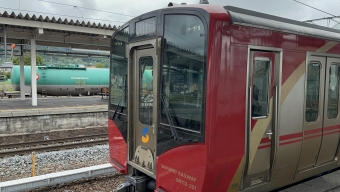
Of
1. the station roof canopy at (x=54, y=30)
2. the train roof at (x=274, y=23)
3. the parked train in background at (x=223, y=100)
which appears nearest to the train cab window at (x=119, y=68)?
the parked train in background at (x=223, y=100)

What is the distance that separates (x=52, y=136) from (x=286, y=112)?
1123 cm

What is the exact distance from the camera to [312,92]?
438 cm

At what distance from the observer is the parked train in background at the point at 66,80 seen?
950 inches

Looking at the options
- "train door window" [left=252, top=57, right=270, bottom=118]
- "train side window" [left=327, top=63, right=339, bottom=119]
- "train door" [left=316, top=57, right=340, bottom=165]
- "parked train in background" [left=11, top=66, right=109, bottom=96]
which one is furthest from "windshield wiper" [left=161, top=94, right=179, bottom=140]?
"parked train in background" [left=11, top=66, right=109, bottom=96]

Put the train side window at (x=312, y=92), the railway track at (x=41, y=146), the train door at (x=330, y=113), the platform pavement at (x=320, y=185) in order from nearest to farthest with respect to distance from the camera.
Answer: the train side window at (x=312, y=92)
the train door at (x=330, y=113)
the platform pavement at (x=320, y=185)
the railway track at (x=41, y=146)

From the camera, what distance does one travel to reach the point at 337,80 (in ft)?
15.8

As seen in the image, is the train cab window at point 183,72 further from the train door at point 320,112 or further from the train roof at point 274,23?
the train door at point 320,112

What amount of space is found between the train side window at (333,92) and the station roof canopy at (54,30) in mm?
12702

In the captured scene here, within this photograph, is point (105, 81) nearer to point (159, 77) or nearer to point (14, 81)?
point (14, 81)

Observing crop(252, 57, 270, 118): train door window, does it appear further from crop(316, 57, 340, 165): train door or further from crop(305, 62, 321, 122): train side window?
crop(316, 57, 340, 165): train door

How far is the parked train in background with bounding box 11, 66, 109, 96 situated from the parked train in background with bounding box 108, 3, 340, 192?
21.5m

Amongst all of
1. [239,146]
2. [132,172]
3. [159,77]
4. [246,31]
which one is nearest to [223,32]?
[246,31]

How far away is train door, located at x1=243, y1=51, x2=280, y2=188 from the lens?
3.59 m

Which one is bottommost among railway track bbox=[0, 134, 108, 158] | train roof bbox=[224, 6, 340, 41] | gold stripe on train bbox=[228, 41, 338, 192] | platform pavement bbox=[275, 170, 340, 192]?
railway track bbox=[0, 134, 108, 158]
